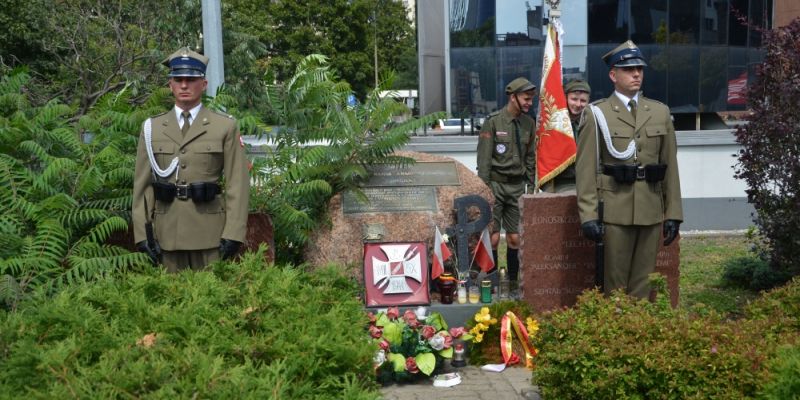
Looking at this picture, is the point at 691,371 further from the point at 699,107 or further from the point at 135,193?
the point at 699,107

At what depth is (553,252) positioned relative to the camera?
648 centimetres

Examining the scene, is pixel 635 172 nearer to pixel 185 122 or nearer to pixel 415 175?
pixel 415 175

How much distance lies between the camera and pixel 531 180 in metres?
7.78

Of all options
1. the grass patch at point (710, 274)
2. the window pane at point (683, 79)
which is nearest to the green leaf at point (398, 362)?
the grass patch at point (710, 274)

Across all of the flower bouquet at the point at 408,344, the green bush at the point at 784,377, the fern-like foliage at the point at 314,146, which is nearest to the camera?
the green bush at the point at 784,377

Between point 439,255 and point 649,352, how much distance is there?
8.70 ft

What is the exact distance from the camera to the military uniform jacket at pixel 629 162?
582 cm

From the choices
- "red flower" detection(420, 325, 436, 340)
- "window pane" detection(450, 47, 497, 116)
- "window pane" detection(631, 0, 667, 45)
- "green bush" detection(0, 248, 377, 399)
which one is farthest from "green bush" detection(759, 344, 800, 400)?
"window pane" detection(631, 0, 667, 45)

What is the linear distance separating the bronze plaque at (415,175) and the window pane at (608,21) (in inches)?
646

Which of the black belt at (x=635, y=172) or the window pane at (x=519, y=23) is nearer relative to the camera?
the black belt at (x=635, y=172)

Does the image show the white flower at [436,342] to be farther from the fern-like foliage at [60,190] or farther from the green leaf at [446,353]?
the fern-like foliage at [60,190]

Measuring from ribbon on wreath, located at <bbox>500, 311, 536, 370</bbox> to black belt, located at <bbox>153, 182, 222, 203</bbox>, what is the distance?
7.30ft

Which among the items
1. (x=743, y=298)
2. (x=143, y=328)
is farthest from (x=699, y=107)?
(x=143, y=328)

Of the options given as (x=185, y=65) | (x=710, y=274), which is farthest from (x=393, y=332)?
(x=710, y=274)
